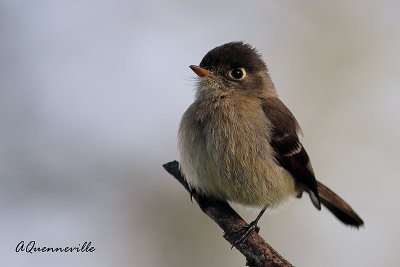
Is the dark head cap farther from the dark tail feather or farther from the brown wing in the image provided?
the dark tail feather

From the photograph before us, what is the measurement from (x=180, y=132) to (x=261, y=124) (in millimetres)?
839

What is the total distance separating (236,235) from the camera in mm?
4648

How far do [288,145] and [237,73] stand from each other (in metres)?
0.97

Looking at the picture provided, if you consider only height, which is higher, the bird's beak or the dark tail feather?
the bird's beak

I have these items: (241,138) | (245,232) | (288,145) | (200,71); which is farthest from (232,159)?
(200,71)

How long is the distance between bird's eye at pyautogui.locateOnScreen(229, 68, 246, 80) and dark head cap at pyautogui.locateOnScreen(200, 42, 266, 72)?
1.8 inches

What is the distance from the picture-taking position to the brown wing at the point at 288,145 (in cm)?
534

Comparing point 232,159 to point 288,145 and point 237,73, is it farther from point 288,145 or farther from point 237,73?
point 237,73

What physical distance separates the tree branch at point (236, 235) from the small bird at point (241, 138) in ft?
0.37

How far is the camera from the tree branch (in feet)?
13.5

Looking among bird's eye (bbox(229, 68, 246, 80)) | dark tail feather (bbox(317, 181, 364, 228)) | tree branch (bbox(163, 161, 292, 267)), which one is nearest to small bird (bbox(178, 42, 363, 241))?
bird's eye (bbox(229, 68, 246, 80))

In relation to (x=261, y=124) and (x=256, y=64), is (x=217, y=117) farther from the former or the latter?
(x=256, y=64)

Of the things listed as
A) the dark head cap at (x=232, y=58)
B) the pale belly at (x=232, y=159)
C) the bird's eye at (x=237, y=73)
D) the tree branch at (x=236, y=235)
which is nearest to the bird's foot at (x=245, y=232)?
the tree branch at (x=236, y=235)

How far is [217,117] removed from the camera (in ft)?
16.9
